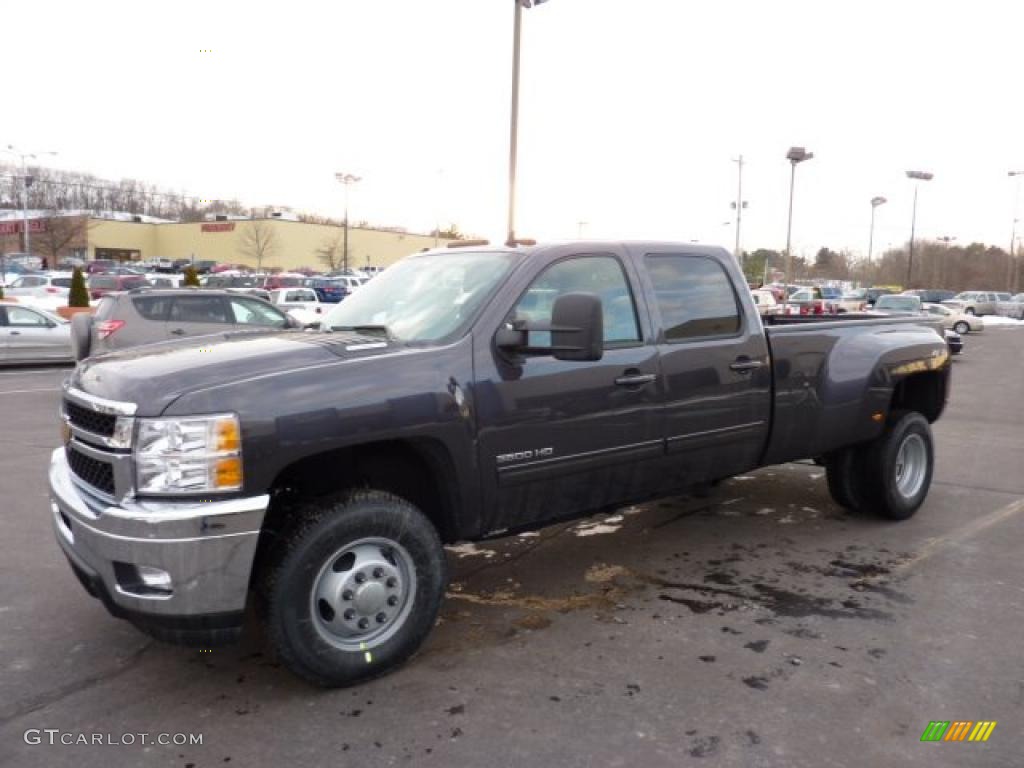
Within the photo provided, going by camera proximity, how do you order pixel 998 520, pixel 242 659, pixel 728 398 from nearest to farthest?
pixel 242 659 → pixel 728 398 → pixel 998 520

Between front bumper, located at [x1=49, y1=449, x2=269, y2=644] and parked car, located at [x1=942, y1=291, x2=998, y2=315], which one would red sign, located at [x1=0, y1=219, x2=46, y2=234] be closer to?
parked car, located at [x1=942, y1=291, x2=998, y2=315]

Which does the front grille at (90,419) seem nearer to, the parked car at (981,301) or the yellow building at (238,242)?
the parked car at (981,301)

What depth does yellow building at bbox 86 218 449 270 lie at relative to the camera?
92250 mm

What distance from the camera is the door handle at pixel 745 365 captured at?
487 centimetres

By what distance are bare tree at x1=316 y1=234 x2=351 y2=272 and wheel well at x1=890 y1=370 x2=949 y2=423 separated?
9191cm

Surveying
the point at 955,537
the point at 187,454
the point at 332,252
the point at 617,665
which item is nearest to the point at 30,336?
the point at 187,454

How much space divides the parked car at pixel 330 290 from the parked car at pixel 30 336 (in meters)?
21.3

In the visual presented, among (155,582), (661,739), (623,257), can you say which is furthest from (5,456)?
(661,739)

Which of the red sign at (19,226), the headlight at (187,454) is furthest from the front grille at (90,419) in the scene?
the red sign at (19,226)

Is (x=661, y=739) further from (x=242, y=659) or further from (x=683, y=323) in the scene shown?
(x=683, y=323)

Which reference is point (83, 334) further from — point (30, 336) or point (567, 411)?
point (30, 336)

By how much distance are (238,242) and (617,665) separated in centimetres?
9706

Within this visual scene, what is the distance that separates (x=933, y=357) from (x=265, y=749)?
5.31 m

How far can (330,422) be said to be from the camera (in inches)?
130
